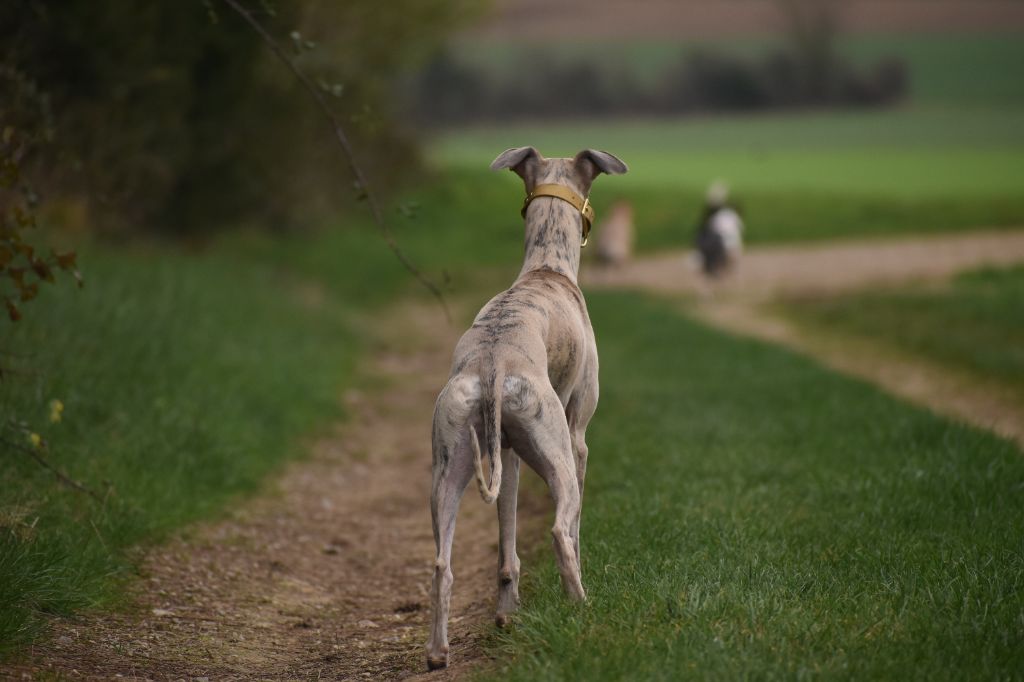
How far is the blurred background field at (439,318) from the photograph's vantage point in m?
4.87

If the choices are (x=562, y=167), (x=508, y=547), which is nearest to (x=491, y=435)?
(x=508, y=547)

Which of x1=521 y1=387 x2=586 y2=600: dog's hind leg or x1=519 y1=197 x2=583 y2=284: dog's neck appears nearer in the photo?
x1=521 y1=387 x2=586 y2=600: dog's hind leg

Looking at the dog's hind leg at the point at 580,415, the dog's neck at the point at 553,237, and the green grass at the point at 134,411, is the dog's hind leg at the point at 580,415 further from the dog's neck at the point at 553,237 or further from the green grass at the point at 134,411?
the green grass at the point at 134,411

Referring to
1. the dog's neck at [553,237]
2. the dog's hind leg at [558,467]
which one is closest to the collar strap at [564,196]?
the dog's neck at [553,237]

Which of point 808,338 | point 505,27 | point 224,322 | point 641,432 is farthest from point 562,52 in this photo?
point 641,432

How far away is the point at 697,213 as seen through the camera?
29984 millimetres

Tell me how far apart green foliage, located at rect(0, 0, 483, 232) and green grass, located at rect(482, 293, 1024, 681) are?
2.78m

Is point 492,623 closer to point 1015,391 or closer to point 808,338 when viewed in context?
point 1015,391

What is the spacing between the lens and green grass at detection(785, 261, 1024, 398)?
12156mm

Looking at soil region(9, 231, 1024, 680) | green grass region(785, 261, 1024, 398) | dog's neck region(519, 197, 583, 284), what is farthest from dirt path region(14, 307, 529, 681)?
green grass region(785, 261, 1024, 398)

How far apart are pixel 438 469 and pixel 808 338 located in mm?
11419

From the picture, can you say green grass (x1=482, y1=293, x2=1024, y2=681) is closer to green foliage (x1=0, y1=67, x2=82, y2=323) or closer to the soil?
the soil

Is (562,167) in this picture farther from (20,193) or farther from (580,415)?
(20,193)

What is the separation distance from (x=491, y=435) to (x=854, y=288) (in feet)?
51.8
